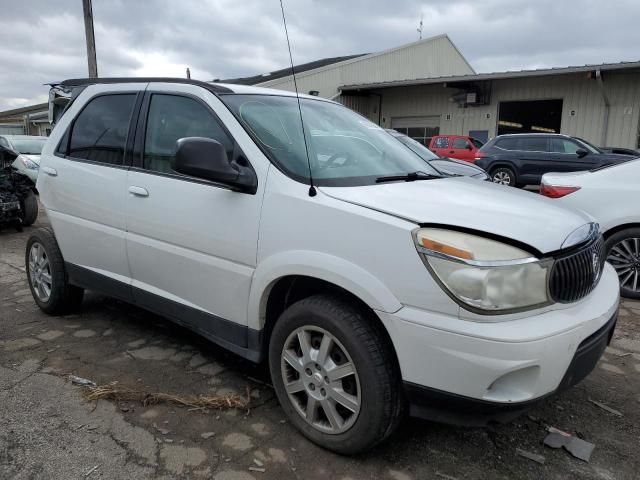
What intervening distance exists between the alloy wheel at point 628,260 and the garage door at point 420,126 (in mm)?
17349

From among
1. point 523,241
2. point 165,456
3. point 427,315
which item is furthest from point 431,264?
point 165,456

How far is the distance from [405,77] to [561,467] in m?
27.8

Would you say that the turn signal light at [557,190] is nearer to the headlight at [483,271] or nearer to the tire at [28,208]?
the headlight at [483,271]

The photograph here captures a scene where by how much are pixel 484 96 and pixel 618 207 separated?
16.7m

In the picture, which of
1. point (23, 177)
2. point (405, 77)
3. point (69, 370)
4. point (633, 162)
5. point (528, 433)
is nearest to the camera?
point (528, 433)

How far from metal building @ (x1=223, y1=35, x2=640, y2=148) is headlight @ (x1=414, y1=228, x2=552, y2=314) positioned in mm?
17388

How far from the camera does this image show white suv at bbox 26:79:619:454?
2.03 meters

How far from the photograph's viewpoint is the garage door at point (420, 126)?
22.2 m

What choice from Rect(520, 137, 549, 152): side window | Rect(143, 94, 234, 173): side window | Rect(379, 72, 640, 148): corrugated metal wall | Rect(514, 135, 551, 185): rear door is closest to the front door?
Rect(143, 94, 234, 173): side window

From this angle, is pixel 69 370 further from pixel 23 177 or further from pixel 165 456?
pixel 23 177

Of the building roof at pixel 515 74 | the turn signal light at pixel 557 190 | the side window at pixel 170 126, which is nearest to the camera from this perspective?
the side window at pixel 170 126

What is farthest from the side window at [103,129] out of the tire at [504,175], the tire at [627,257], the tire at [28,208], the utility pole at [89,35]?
the tire at [504,175]

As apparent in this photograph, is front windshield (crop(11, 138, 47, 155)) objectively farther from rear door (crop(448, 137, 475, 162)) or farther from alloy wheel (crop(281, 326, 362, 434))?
rear door (crop(448, 137, 475, 162))

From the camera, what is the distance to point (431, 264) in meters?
2.04
